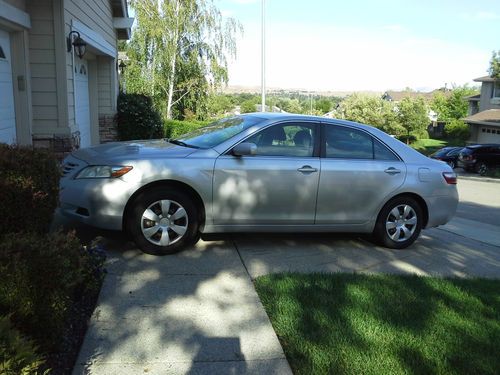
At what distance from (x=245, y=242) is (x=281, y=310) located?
1.99 m

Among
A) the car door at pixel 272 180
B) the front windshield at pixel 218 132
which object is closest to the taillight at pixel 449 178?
the car door at pixel 272 180

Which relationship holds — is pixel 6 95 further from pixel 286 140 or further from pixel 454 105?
pixel 454 105

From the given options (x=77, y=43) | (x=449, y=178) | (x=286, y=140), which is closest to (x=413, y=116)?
(x=77, y=43)

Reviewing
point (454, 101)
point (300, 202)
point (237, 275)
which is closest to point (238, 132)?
point (300, 202)

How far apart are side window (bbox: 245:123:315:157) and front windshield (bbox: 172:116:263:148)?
0.71 ft

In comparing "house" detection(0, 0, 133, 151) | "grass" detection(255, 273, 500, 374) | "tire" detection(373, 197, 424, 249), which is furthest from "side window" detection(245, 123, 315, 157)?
"house" detection(0, 0, 133, 151)

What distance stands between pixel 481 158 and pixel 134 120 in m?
23.2

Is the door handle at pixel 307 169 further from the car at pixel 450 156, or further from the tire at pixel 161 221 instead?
the car at pixel 450 156

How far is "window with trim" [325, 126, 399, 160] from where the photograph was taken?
20.0 feet

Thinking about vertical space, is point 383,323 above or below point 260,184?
below

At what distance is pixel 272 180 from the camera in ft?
18.6

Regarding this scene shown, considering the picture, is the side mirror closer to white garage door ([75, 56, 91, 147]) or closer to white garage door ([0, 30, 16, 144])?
white garage door ([0, 30, 16, 144])

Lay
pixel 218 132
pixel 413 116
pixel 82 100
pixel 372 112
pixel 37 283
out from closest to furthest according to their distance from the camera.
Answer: pixel 37 283
pixel 218 132
pixel 82 100
pixel 413 116
pixel 372 112

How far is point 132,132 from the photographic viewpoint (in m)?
15.4
